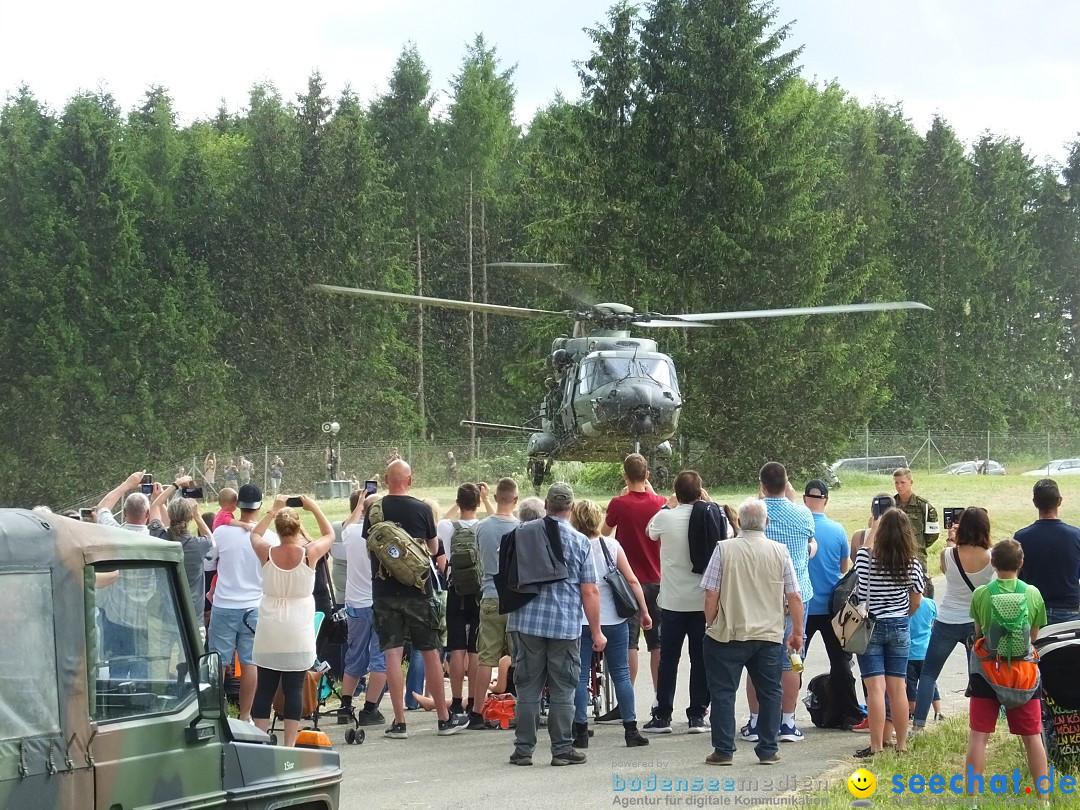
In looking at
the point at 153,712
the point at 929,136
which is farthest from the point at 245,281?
the point at 153,712

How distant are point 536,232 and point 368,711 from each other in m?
37.6

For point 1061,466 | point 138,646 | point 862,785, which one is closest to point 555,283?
point 1061,466

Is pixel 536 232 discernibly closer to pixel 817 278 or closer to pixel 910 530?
pixel 817 278

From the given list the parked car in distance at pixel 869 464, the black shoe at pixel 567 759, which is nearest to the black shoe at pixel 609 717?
the black shoe at pixel 567 759

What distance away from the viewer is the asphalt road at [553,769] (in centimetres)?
798

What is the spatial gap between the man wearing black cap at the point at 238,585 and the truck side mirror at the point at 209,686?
4751mm

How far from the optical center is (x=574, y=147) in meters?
48.0

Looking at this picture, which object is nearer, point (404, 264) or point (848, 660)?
point (848, 660)

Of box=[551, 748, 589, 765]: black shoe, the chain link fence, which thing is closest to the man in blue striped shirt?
box=[551, 748, 589, 765]: black shoe

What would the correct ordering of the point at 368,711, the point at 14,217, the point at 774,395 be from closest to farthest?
1. the point at 368,711
2. the point at 774,395
3. the point at 14,217

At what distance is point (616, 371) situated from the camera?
80.9ft

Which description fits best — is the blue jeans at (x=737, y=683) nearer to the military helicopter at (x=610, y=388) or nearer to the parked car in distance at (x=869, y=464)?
the military helicopter at (x=610, y=388)

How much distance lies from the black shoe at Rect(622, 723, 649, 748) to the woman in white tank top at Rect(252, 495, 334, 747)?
2.21m

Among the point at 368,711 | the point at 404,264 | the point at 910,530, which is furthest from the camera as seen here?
the point at 404,264
